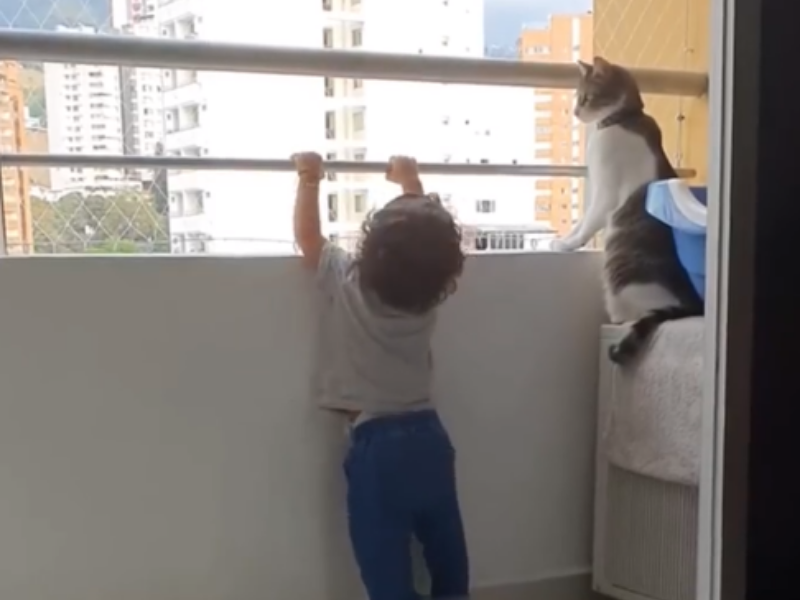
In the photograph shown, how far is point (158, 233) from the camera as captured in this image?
59.4 inches

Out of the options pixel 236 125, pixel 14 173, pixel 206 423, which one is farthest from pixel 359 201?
pixel 14 173

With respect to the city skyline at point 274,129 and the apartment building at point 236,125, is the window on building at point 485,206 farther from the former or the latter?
the apartment building at point 236,125

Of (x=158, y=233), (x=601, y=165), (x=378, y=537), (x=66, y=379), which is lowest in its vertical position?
(x=378, y=537)

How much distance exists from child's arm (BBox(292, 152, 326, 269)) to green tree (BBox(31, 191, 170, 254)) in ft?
0.78

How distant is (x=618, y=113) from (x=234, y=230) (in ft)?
2.58

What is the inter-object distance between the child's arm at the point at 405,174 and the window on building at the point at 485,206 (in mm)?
248

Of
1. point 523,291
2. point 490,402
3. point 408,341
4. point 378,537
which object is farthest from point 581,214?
point 378,537

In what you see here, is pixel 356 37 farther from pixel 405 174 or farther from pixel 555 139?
pixel 555 139

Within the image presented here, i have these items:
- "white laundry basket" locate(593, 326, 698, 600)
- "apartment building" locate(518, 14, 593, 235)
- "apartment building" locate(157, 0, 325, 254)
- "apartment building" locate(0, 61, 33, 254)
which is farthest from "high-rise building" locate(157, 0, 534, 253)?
"white laundry basket" locate(593, 326, 698, 600)

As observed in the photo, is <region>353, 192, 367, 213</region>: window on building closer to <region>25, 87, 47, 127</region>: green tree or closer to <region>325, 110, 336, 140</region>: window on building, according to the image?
<region>325, 110, 336, 140</region>: window on building

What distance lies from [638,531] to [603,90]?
33.6 inches

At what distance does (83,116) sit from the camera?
1484mm

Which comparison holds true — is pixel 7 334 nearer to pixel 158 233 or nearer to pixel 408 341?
pixel 158 233

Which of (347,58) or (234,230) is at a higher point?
(347,58)
